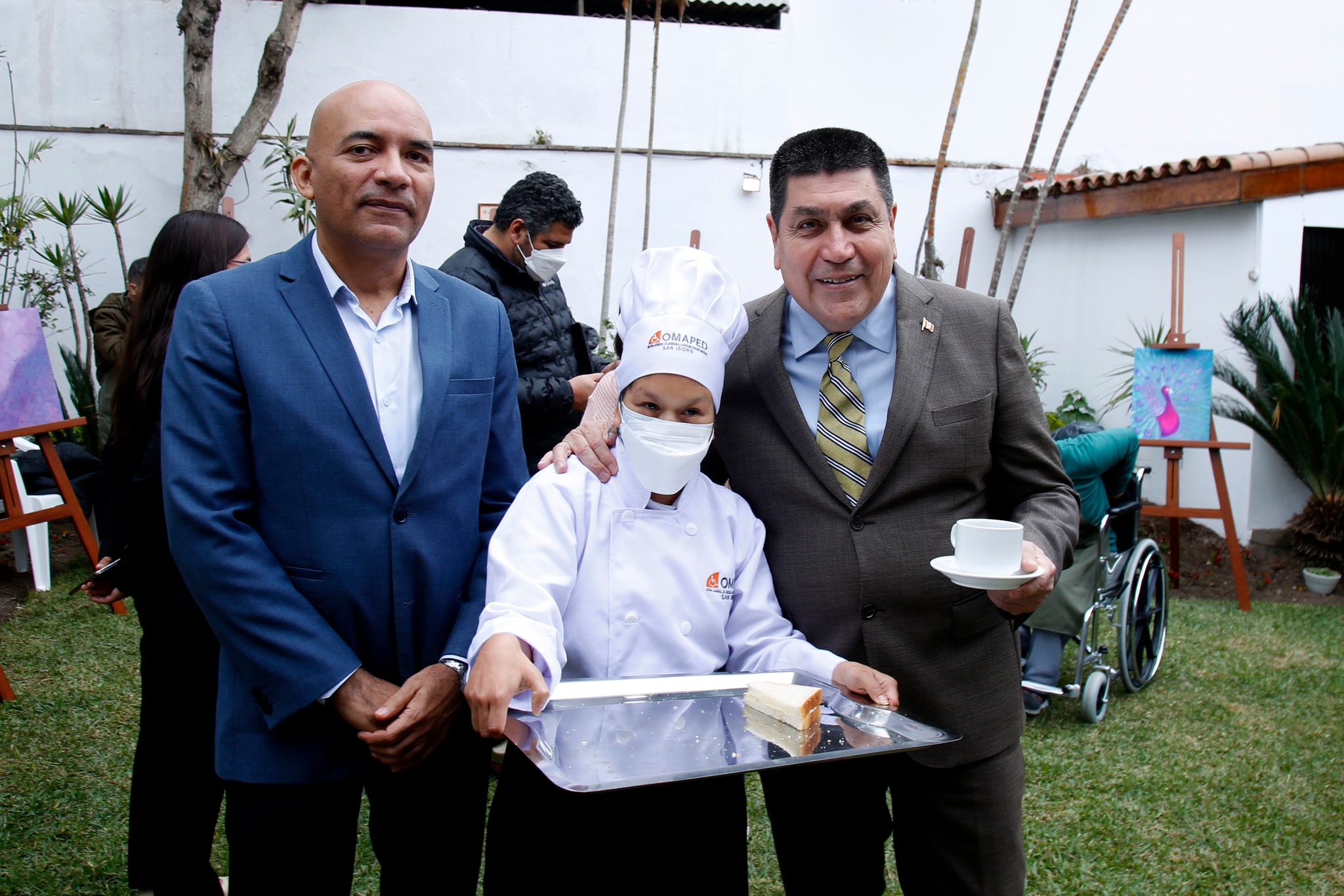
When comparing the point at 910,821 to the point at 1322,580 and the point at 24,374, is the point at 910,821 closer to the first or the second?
the point at 24,374

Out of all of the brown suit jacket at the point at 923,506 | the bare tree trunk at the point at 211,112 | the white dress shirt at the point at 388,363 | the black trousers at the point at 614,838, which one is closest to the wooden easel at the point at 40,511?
the bare tree trunk at the point at 211,112

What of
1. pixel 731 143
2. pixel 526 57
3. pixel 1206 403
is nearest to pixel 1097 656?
pixel 1206 403

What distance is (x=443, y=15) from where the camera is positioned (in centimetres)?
933

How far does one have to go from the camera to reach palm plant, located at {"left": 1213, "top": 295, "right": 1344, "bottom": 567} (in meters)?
7.66

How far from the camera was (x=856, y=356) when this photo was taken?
2.19m

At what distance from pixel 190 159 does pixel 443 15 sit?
2.84 metres

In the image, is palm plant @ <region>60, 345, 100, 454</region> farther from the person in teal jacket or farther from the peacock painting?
the peacock painting

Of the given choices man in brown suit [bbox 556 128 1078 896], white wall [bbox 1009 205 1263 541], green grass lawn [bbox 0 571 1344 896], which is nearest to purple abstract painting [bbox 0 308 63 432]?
green grass lawn [bbox 0 571 1344 896]

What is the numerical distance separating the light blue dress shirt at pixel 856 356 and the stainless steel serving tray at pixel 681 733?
644 mm

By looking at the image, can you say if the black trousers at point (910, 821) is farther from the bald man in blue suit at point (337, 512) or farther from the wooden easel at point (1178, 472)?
the wooden easel at point (1178, 472)

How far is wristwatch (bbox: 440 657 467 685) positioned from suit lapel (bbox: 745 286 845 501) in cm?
87

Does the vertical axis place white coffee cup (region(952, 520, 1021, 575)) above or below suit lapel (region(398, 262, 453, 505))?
below

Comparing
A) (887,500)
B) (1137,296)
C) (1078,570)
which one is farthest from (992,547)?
(1137,296)

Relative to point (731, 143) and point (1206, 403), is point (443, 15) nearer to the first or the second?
point (731, 143)
